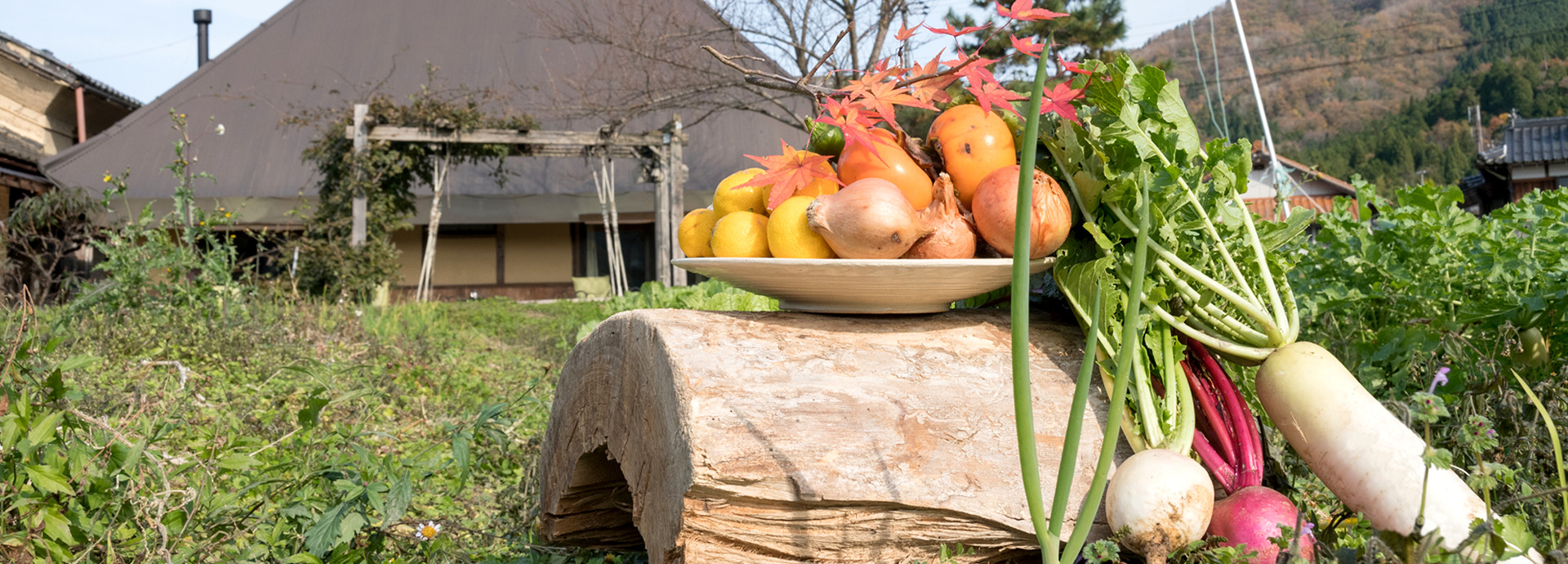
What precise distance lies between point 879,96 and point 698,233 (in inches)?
17.8

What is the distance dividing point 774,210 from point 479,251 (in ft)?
47.7

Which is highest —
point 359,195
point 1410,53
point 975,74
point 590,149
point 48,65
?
point 1410,53

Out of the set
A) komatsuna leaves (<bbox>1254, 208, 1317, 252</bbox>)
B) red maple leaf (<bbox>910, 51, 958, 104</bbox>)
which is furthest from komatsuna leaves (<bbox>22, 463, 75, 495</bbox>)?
komatsuna leaves (<bbox>1254, 208, 1317, 252</bbox>)

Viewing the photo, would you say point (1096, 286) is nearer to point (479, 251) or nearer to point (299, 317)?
point (299, 317)

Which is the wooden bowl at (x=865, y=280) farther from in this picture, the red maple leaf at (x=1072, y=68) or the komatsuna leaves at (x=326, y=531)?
the komatsuna leaves at (x=326, y=531)

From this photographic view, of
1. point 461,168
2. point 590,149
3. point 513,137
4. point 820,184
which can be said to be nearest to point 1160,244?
point 820,184

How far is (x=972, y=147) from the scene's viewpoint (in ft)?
4.42

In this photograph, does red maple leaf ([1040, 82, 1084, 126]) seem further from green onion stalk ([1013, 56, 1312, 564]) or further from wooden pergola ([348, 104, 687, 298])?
wooden pergola ([348, 104, 687, 298])

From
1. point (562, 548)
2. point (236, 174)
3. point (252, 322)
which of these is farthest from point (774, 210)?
point (236, 174)

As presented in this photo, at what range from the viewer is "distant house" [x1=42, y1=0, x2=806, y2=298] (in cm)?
1273

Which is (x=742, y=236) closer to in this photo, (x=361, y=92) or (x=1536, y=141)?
(x=361, y=92)

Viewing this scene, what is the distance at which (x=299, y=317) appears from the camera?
5.13 metres

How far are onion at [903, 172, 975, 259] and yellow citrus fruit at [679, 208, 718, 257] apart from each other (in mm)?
417

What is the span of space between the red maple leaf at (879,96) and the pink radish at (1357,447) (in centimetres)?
67
